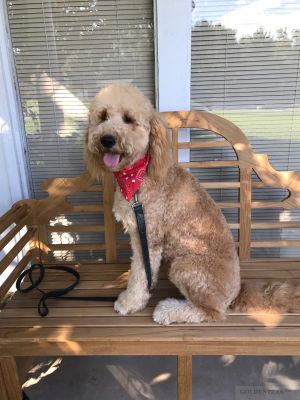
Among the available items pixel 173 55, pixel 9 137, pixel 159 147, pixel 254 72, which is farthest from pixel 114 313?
pixel 254 72

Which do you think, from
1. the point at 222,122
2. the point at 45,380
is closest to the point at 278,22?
the point at 222,122

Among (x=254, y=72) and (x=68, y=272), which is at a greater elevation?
(x=254, y=72)

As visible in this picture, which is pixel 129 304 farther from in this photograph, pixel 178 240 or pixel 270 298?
pixel 270 298

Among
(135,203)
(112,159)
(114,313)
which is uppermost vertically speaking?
(112,159)

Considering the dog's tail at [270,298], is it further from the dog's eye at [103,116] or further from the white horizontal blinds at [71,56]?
the white horizontal blinds at [71,56]

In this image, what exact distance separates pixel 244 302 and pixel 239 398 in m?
0.70

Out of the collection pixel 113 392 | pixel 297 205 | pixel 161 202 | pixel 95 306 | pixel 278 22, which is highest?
pixel 278 22

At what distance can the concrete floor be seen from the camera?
6.86ft

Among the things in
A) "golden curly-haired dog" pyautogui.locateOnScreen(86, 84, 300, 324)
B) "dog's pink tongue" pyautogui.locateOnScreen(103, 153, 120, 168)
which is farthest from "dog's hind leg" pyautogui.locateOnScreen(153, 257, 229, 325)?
"dog's pink tongue" pyautogui.locateOnScreen(103, 153, 120, 168)

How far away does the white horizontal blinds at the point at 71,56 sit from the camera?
7.22ft

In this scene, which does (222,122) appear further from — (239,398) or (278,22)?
(239,398)

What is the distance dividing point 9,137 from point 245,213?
5.25 feet

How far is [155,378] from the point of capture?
220 cm

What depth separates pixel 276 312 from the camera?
5.62ft
